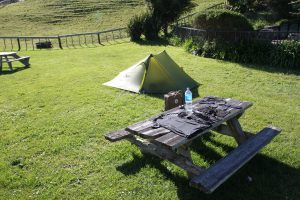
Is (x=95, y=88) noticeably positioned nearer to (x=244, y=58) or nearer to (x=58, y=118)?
(x=58, y=118)

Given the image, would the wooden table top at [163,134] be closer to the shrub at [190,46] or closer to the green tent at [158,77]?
the green tent at [158,77]

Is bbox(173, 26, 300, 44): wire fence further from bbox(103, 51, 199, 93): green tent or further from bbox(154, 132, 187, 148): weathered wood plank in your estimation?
bbox(154, 132, 187, 148): weathered wood plank

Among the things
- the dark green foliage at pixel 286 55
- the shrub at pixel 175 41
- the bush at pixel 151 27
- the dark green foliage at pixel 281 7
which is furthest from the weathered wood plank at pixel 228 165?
the dark green foliage at pixel 281 7

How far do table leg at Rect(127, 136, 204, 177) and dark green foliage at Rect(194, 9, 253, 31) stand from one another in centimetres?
990

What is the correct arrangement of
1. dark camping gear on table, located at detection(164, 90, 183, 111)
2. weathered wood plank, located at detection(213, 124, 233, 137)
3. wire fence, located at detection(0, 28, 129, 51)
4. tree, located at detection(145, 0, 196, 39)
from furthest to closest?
wire fence, located at detection(0, 28, 129, 51)
tree, located at detection(145, 0, 196, 39)
dark camping gear on table, located at detection(164, 90, 183, 111)
weathered wood plank, located at detection(213, 124, 233, 137)

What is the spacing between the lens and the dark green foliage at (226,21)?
43.5 feet

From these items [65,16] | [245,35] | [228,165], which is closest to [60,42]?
[245,35]

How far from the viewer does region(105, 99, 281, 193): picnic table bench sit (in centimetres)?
379

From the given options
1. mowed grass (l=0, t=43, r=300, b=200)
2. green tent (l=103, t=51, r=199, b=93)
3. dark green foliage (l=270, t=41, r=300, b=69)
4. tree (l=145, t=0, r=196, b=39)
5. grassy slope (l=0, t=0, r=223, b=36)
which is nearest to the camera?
mowed grass (l=0, t=43, r=300, b=200)

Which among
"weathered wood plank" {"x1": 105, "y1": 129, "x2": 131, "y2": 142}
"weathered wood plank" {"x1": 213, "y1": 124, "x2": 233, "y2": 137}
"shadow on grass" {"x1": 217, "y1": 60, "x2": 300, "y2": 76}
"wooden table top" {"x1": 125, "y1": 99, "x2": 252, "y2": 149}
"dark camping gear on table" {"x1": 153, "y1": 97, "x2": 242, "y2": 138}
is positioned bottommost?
"weathered wood plank" {"x1": 213, "y1": 124, "x2": 233, "y2": 137}

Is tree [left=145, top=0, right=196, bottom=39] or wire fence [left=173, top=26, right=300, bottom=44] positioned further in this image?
tree [left=145, top=0, right=196, bottom=39]

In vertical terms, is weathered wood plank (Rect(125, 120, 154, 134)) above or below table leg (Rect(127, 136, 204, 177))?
above

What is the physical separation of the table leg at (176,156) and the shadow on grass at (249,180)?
0.28 m

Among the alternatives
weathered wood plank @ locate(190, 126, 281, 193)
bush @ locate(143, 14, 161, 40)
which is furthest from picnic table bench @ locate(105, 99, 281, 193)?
bush @ locate(143, 14, 161, 40)
